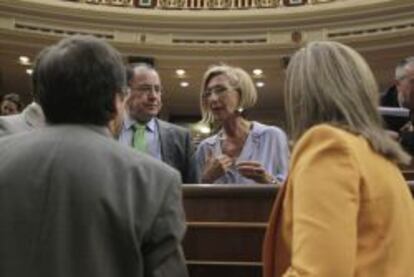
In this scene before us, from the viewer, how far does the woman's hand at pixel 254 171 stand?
262cm

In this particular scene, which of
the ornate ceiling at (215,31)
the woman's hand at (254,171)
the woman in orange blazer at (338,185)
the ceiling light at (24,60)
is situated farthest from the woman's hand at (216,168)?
the ceiling light at (24,60)

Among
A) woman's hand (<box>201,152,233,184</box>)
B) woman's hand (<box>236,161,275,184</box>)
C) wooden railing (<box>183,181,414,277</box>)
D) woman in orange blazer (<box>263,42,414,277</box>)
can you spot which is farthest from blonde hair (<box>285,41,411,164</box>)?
woman's hand (<box>201,152,233,184</box>)

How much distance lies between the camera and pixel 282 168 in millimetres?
2984

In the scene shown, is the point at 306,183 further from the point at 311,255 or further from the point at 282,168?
the point at 282,168

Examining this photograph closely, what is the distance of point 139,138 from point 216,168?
50 cm

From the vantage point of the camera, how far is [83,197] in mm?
1402

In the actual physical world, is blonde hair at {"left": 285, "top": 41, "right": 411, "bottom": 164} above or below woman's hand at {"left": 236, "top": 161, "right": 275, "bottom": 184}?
above

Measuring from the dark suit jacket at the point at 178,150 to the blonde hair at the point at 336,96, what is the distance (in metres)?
1.66

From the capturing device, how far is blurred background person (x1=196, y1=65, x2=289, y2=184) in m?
2.94

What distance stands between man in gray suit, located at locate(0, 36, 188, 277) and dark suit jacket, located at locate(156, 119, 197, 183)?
5.37ft

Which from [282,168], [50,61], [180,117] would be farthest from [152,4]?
[50,61]

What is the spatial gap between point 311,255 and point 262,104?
40.9 ft

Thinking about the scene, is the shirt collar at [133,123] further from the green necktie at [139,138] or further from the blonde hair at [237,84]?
the blonde hair at [237,84]

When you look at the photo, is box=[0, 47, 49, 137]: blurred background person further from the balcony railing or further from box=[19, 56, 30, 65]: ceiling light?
box=[19, 56, 30, 65]: ceiling light
